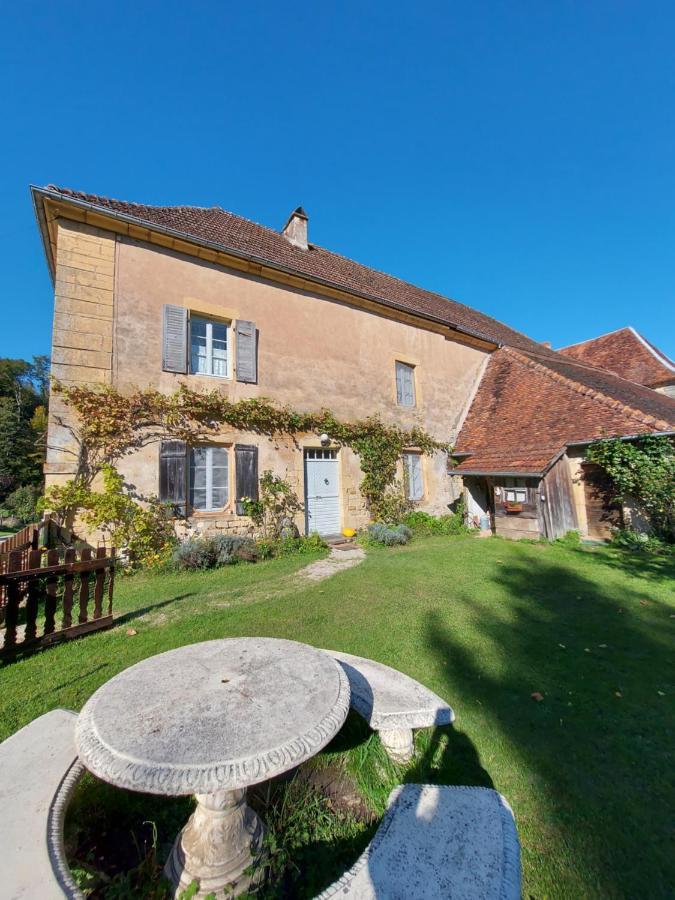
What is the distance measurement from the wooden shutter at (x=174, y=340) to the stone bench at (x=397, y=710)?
6.91 metres

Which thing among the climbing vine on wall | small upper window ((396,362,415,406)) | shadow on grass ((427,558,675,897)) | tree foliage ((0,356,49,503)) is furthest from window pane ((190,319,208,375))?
tree foliage ((0,356,49,503))

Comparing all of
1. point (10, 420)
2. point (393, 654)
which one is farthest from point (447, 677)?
point (10, 420)

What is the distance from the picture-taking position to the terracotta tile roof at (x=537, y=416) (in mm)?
8484

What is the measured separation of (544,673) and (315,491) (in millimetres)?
6635

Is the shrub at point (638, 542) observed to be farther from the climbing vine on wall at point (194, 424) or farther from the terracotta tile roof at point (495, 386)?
the climbing vine on wall at point (194, 424)

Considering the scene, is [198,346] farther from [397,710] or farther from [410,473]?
[397,710]

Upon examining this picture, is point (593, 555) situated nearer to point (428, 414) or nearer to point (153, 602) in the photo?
point (428, 414)

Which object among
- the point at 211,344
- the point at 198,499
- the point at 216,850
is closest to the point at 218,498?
the point at 198,499

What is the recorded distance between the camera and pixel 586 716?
2.50 m

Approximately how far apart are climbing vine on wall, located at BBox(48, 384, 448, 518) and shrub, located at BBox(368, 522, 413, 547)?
2.87 ft

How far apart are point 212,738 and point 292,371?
26.8ft

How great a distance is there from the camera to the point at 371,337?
10727 mm

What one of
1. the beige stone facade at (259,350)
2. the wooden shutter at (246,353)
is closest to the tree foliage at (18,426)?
the beige stone facade at (259,350)

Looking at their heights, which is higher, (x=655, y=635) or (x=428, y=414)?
(x=428, y=414)
